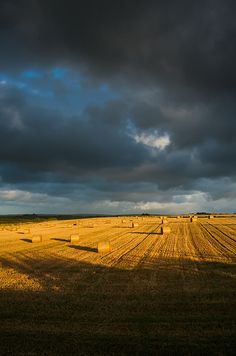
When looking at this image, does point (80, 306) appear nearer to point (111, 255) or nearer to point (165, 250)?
point (111, 255)

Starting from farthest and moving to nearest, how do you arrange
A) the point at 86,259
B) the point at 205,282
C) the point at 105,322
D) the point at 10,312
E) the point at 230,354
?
the point at 86,259 < the point at 205,282 < the point at 10,312 < the point at 105,322 < the point at 230,354

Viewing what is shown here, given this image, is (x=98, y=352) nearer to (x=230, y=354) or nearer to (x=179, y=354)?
(x=179, y=354)

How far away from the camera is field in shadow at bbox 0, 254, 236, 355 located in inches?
334

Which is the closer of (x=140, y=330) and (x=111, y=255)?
(x=140, y=330)

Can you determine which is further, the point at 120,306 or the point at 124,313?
the point at 120,306

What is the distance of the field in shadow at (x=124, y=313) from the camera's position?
8.49 meters

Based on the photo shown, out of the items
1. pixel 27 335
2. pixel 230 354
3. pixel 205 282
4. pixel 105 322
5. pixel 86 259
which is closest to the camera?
pixel 230 354

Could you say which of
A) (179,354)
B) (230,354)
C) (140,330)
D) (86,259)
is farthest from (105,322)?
(86,259)

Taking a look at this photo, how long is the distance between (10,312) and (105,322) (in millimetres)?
2868

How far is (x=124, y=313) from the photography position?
35.7ft

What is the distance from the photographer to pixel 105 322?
10180 millimetres

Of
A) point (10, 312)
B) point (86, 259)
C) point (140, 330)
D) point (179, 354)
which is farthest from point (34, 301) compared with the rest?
point (86, 259)

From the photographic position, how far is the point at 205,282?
14523 mm

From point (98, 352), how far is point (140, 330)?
1.54 m
